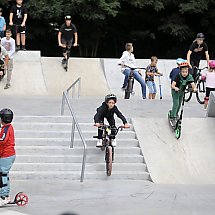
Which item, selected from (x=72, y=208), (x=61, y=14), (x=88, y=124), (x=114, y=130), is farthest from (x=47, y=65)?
(x=72, y=208)

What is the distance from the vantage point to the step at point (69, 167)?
38.0 feet

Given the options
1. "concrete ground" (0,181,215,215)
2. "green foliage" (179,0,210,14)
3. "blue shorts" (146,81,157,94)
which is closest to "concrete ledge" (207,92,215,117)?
"concrete ground" (0,181,215,215)

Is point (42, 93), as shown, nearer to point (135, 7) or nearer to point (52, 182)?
point (52, 182)

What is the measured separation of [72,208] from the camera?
30.2 ft

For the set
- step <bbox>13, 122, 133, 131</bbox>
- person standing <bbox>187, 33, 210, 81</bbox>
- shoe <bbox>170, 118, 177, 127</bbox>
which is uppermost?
person standing <bbox>187, 33, 210, 81</bbox>

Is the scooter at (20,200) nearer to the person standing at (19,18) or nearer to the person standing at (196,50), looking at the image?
the person standing at (196,50)

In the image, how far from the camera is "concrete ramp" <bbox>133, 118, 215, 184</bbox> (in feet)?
37.8

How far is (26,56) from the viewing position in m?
21.8

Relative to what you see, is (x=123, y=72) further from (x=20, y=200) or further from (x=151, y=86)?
(x=20, y=200)

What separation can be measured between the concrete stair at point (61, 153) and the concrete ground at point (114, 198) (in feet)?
1.10

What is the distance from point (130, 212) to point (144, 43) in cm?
2449

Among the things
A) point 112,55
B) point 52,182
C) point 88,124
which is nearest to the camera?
point 52,182

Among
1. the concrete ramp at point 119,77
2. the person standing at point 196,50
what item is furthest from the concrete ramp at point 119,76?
the person standing at point 196,50

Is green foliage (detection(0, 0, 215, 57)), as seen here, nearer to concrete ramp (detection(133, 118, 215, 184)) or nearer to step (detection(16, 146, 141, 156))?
concrete ramp (detection(133, 118, 215, 184))
